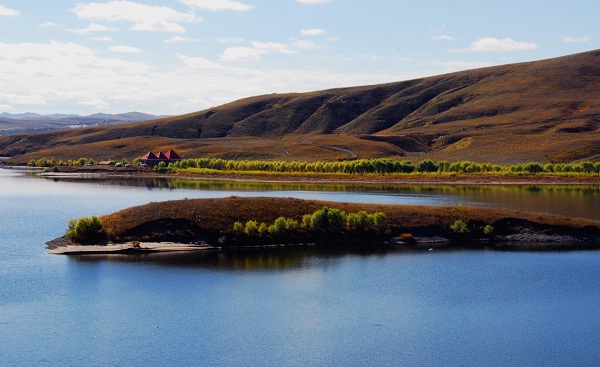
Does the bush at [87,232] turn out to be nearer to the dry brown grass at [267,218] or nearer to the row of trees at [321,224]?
the dry brown grass at [267,218]

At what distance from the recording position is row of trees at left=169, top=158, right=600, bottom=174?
138 metres

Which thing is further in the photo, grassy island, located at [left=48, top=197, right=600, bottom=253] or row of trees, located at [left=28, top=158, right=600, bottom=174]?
row of trees, located at [left=28, top=158, right=600, bottom=174]

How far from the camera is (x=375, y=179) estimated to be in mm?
140500

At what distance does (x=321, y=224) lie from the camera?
222 feet

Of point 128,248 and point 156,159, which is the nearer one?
point 128,248

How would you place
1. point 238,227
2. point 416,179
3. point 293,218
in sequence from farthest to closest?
1. point 416,179
2. point 293,218
3. point 238,227

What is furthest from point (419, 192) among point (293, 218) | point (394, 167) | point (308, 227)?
point (308, 227)

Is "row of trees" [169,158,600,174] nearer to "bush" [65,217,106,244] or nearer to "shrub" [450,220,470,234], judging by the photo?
"shrub" [450,220,470,234]

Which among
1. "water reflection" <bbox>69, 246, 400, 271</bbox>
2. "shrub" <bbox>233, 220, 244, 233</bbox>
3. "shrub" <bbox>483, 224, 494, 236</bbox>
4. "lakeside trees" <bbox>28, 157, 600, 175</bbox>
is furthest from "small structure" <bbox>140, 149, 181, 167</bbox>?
"shrub" <bbox>483, 224, 494, 236</bbox>

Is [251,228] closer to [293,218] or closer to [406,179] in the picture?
[293,218]

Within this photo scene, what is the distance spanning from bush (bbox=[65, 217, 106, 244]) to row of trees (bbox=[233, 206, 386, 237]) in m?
11.7

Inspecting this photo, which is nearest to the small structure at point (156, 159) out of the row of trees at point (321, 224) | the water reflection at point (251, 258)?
the row of trees at point (321, 224)

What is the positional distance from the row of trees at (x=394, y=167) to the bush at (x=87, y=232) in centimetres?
9080

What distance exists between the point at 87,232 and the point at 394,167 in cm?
9379
